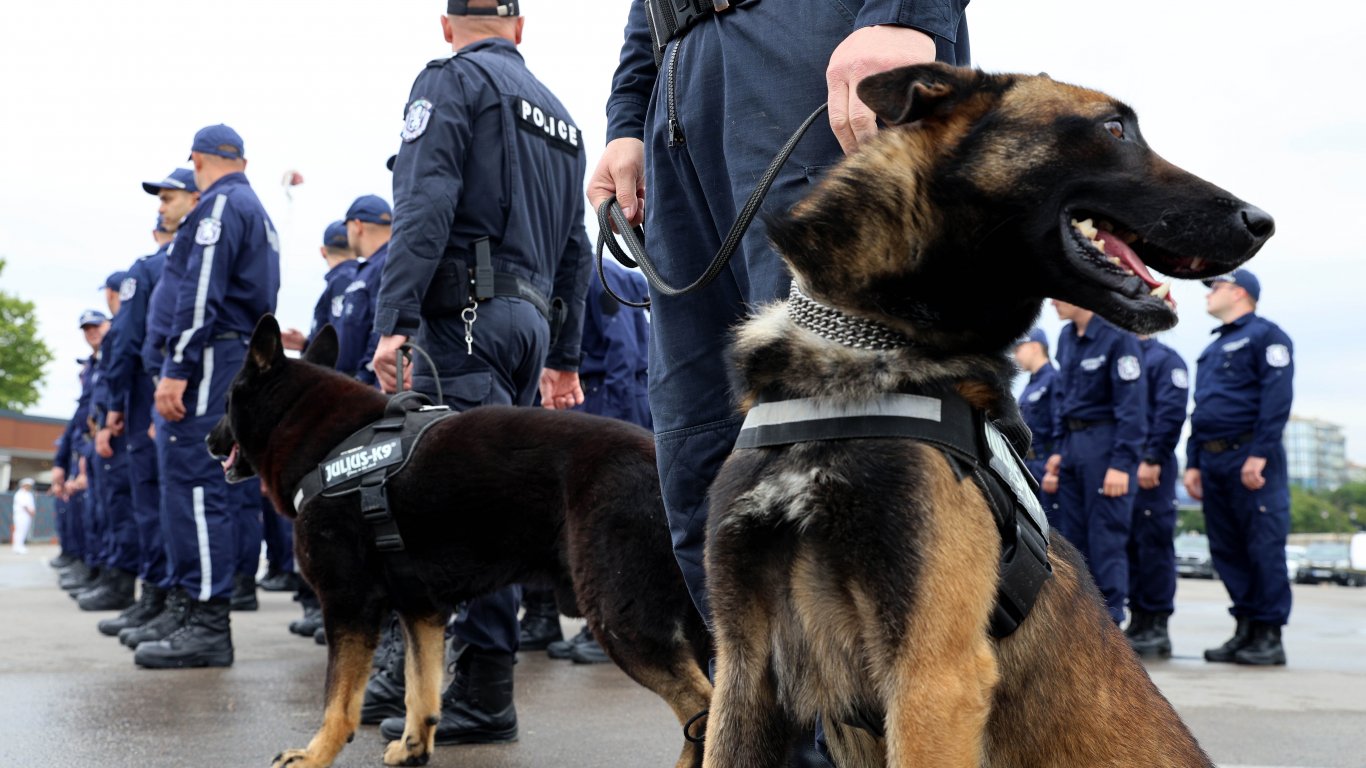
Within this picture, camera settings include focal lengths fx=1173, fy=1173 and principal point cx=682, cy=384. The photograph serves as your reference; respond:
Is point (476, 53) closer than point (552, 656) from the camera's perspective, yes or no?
Yes

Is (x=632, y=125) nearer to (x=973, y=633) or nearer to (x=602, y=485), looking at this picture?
(x=602, y=485)

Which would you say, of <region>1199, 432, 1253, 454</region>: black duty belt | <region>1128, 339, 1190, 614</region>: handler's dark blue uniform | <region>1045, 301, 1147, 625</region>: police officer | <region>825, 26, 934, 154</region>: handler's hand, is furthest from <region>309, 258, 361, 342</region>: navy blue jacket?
<region>825, 26, 934, 154</region>: handler's hand

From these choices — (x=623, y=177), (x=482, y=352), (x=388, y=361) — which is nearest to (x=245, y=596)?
(x=388, y=361)

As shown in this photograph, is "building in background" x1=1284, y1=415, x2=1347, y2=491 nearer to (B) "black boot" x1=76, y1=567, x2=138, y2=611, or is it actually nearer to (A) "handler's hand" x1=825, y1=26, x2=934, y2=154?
(B) "black boot" x1=76, y1=567, x2=138, y2=611

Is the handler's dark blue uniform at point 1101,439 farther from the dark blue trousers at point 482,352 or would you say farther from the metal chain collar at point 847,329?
the metal chain collar at point 847,329

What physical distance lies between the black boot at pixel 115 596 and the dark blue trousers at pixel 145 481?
7.61 feet

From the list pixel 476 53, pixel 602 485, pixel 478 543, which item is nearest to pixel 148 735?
pixel 478 543

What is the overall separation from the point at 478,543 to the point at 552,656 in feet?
12.4

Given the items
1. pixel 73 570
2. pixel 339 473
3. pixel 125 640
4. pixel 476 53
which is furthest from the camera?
pixel 73 570

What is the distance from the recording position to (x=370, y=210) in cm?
927

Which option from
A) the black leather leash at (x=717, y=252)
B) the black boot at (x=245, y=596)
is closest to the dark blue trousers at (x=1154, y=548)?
the black boot at (x=245, y=596)

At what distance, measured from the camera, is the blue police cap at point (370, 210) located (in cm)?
920

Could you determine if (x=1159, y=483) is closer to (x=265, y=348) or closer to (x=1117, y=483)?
(x=1117, y=483)

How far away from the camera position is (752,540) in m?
1.96
